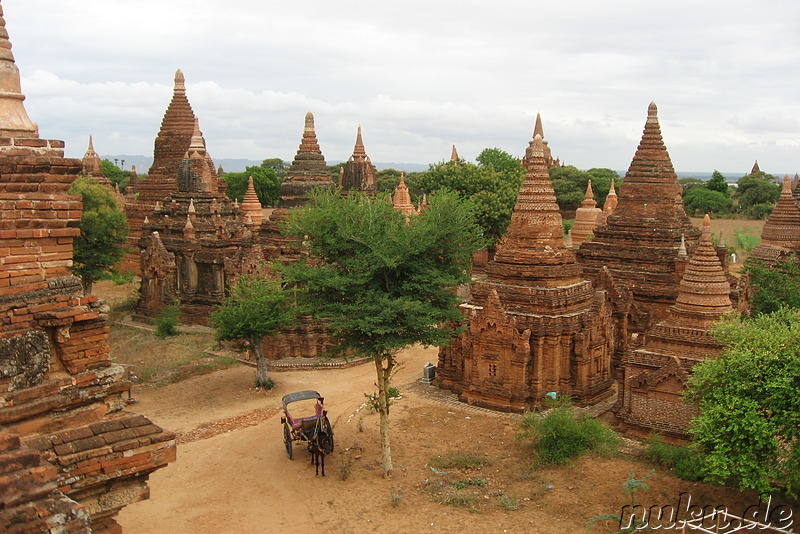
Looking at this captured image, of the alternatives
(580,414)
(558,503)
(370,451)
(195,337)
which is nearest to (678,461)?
(558,503)

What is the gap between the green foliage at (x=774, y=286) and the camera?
24.0 metres

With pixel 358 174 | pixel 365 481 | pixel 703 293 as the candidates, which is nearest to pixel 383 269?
pixel 365 481

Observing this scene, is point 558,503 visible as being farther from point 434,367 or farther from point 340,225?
point 434,367

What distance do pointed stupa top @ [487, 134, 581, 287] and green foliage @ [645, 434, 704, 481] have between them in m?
5.17

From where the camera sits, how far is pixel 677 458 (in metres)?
14.1

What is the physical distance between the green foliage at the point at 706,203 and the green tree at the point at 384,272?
232 ft

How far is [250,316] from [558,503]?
34.1 feet

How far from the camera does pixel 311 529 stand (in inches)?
492

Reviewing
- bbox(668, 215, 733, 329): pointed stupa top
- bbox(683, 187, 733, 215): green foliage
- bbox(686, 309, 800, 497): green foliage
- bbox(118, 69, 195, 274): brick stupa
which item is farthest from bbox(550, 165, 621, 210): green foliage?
bbox(686, 309, 800, 497): green foliage

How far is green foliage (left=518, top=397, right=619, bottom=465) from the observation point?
47.9 feet

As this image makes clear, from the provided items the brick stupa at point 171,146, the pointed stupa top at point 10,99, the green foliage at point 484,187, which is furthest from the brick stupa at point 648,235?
the brick stupa at point 171,146

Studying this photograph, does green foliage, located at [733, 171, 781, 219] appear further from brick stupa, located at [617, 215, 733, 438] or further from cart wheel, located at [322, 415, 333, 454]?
cart wheel, located at [322, 415, 333, 454]

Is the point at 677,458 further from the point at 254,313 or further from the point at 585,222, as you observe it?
the point at 585,222

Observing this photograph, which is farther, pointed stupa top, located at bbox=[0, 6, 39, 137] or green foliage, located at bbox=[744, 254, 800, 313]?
green foliage, located at bbox=[744, 254, 800, 313]
